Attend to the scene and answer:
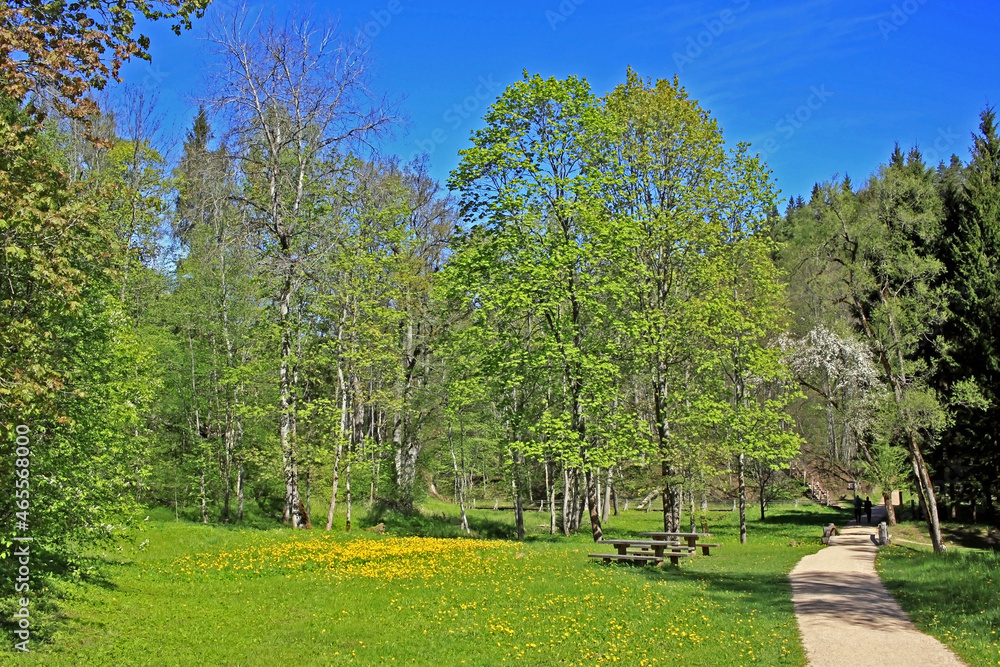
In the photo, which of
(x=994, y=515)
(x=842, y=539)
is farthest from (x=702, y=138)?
(x=994, y=515)

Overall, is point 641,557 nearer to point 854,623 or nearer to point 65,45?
point 854,623

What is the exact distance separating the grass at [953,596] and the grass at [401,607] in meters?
2.37

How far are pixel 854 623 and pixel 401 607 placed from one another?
27.3ft

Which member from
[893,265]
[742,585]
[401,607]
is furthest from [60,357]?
[893,265]

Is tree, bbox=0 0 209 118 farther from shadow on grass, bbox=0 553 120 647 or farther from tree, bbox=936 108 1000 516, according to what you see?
tree, bbox=936 108 1000 516

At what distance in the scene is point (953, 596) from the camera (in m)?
14.5

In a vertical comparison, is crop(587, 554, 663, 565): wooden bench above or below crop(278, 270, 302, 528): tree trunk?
below

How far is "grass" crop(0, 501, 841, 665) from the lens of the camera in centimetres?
1044

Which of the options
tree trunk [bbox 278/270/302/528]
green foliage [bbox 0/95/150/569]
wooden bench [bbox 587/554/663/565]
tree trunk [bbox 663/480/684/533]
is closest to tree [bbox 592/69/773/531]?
tree trunk [bbox 663/480/684/533]

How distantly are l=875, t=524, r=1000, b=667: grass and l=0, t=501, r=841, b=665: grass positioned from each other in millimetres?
2371

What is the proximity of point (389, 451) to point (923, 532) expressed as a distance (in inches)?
1037

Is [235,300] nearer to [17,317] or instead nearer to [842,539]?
[17,317]

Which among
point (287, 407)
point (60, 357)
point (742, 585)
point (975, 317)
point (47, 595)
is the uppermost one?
point (975, 317)

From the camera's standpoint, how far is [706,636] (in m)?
11.4
